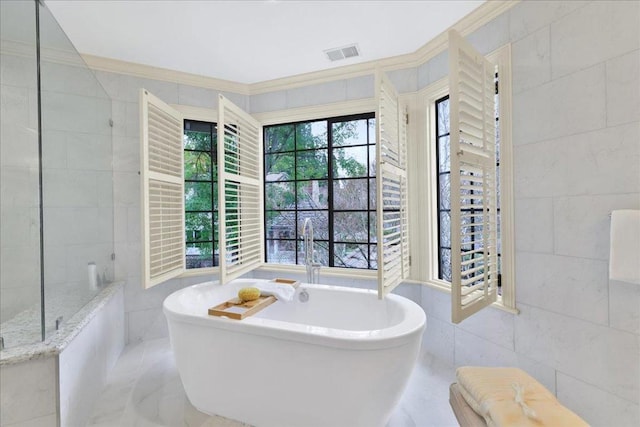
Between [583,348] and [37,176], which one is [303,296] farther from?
[37,176]

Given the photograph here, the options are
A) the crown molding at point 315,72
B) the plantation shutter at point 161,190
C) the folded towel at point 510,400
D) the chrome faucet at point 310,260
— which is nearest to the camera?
the folded towel at point 510,400

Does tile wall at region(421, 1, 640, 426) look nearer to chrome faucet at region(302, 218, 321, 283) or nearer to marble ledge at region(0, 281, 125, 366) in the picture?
chrome faucet at region(302, 218, 321, 283)

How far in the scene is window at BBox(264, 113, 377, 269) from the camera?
2.98 metres

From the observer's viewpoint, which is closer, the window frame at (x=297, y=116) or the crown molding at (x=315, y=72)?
the crown molding at (x=315, y=72)

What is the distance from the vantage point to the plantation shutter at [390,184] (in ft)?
6.60

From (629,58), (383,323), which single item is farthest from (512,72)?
(383,323)

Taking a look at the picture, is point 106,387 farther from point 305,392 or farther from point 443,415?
point 443,415

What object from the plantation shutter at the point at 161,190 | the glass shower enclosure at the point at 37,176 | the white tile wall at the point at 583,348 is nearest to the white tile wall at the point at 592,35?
the white tile wall at the point at 583,348

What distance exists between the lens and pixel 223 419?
1.86m

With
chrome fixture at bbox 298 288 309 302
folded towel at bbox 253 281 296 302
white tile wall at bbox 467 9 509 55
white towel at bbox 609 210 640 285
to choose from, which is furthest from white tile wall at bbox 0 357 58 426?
white tile wall at bbox 467 9 509 55

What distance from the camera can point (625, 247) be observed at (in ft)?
4.44

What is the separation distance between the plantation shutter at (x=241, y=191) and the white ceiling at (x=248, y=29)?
1.65 ft

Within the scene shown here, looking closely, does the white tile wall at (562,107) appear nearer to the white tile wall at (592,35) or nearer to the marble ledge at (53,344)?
the white tile wall at (592,35)

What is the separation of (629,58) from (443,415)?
2.07 meters
